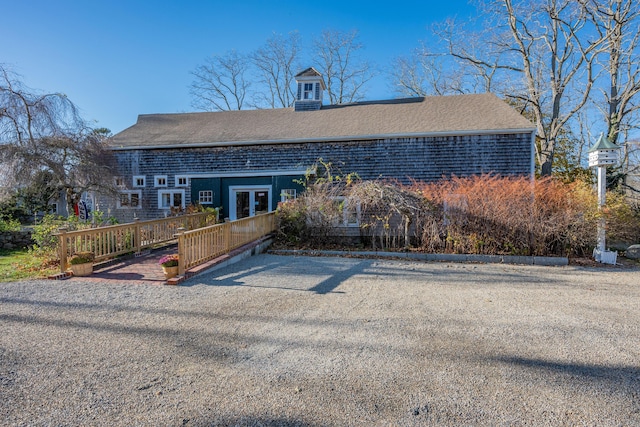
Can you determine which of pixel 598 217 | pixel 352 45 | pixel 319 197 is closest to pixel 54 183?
pixel 319 197

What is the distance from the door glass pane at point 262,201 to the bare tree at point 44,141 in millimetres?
5461

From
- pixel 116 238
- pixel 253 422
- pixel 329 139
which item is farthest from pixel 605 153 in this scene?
pixel 116 238

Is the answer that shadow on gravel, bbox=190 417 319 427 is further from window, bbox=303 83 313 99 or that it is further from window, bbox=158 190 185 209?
window, bbox=303 83 313 99

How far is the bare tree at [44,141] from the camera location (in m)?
9.24

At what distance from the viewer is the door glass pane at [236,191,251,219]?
12.9 m

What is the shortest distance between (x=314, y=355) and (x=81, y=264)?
5.43 m

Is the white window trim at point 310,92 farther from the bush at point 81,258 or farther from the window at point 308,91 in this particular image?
the bush at point 81,258

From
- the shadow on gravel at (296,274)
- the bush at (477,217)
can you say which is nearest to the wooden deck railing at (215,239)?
the shadow on gravel at (296,274)

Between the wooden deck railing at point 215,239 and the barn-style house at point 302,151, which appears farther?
the barn-style house at point 302,151

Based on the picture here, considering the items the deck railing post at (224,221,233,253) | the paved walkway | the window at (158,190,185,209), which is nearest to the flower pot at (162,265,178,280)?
the paved walkway

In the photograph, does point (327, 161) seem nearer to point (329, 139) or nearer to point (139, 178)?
point (329, 139)

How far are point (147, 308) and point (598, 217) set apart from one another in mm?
10183

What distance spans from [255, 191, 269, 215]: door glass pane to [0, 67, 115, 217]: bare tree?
546 centimetres

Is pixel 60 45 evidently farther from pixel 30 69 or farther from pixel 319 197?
pixel 319 197
